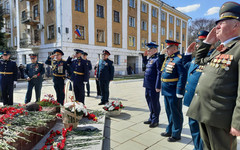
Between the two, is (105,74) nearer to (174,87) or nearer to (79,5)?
(174,87)

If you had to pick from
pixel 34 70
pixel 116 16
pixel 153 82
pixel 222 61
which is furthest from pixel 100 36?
pixel 222 61

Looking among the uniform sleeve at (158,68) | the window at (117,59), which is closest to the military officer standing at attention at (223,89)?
the uniform sleeve at (158,68)

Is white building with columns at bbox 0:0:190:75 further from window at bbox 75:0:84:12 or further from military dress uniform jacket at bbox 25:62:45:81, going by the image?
military dress uniform jacket at bbox 25:62:45:81

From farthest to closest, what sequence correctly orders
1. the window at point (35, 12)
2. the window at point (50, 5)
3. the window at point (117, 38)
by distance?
the window at point (117, 38) → the window at point (35, 12) → the window at point (50, 5)

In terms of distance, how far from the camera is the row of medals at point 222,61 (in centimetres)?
179

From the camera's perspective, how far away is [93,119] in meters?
4.72

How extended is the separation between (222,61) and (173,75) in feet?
6.07

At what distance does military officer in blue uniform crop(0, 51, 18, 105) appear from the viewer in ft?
20.8

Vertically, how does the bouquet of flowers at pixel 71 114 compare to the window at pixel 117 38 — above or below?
below

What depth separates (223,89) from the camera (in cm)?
179

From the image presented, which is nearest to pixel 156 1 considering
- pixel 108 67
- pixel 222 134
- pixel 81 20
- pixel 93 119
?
pixel 81 20

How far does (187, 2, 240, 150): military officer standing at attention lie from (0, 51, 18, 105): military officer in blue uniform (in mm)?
6574

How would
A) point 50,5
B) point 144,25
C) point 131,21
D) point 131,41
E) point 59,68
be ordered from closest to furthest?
point 59,68
point 50,5
point 131,21
point 131,41
point 144,25

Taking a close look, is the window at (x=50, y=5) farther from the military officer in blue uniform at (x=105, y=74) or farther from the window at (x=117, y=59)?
the military officer in blue uniform at (x=105, y=74)
